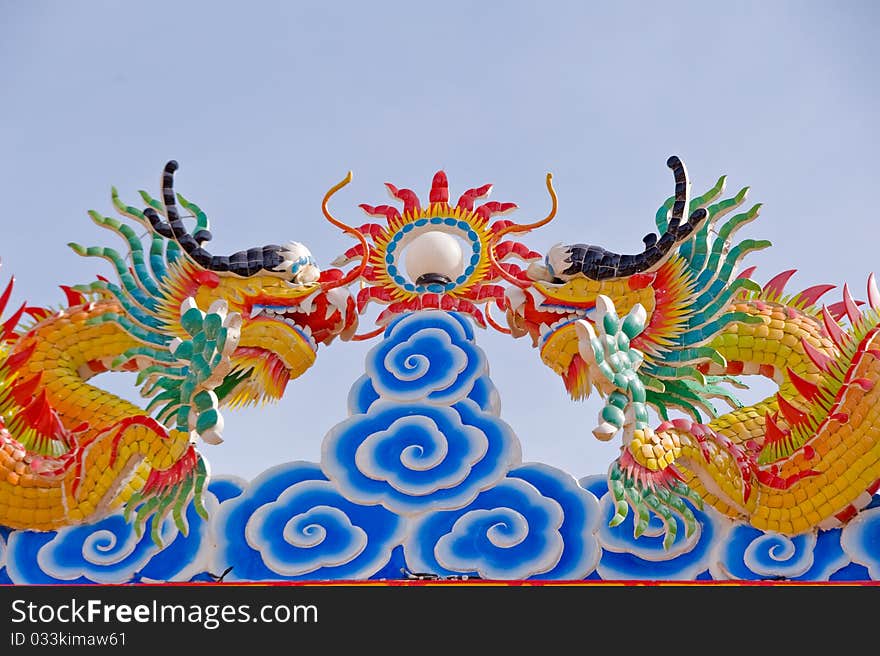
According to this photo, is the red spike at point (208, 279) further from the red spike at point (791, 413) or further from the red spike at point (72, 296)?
the red spike at point (791, 413)

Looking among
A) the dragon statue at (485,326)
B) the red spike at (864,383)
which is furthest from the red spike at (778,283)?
the red spike at (864,383)

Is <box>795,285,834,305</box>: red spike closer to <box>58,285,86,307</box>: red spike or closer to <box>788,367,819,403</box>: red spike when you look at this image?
<box>788,367,819,403</box>: red spike

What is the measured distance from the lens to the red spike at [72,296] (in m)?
8.07

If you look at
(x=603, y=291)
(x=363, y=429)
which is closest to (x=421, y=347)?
(x=363, y=429)

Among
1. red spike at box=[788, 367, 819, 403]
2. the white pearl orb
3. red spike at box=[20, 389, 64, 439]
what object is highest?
the white pearl orb

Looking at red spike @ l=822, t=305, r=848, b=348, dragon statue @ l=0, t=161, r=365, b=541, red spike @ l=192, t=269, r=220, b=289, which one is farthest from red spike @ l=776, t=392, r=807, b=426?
red spike @ l=192, t=269, r=220, b=289

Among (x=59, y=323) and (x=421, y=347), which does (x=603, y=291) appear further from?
(x=59, y=323)

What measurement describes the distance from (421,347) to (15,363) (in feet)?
6.24

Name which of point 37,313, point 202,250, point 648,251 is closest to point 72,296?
point 37,313

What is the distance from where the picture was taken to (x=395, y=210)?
26.0 feet

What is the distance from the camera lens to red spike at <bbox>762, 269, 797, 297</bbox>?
7820 mm

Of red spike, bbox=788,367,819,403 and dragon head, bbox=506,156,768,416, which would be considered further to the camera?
dragon head, bbox=506,156,768,416

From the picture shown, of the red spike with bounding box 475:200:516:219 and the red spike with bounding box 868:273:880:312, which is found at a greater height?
the red spike with bounding box 475:200:516:219

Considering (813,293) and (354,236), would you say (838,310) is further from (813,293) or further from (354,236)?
(354,236)
